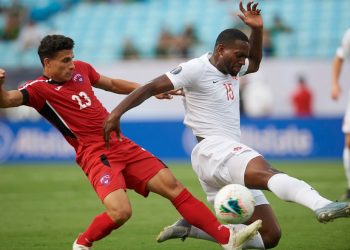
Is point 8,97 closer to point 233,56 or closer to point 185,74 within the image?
point 185,74

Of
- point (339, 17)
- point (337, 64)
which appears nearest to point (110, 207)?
point (337, 64)

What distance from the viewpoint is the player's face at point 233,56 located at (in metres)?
7.62

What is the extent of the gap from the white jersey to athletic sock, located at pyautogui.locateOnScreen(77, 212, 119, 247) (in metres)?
1.24

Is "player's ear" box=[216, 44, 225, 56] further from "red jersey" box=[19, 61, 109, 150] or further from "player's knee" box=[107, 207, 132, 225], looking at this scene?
"player's knee" box=[107, 207, 132, 225]

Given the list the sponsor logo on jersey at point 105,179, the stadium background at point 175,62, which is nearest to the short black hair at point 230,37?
the sponsor logo on jersey at point 105,179

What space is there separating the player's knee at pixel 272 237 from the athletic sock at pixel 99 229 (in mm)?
1518

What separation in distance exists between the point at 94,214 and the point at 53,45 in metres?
4.65

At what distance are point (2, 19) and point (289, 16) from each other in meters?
9.89

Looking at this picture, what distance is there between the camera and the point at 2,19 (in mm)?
27203

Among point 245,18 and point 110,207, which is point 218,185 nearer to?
point 110,207

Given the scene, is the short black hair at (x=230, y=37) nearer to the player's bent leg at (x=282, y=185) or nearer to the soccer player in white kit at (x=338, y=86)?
the player's bent leg at (x=282, y=185)

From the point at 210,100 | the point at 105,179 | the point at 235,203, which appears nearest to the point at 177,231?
the point at 105,179

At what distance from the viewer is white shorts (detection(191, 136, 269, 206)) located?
741 centimetres

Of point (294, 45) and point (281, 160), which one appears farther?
point (294, 45)
